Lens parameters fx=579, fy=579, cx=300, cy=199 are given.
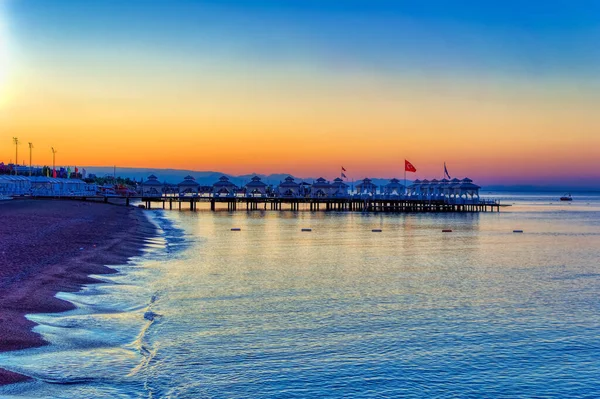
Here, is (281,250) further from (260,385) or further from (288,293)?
(260,385)

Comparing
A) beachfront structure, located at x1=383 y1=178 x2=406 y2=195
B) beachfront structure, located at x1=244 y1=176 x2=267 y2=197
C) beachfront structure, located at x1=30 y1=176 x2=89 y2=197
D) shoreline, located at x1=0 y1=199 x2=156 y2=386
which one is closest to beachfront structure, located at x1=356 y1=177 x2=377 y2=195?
beachfront structure, located at x1=383 y1=178 x2=406 y2=195

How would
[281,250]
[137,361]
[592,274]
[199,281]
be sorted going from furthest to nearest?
[281,250] → [592,274] → [199,281] → [137,361]

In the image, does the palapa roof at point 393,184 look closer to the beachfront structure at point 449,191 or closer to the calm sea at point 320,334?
the beachfront structure at point 449,191

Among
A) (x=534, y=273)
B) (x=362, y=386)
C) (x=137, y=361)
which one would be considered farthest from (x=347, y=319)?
(x=534, y=273)

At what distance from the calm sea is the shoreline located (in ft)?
1.59

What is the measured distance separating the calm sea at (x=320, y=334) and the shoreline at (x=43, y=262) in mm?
485

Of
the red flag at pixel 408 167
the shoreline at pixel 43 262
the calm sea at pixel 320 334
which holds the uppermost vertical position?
the red flag at pixel 408 167

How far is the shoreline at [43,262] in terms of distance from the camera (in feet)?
39.3

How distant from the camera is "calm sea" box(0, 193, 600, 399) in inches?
398

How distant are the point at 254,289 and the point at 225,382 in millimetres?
9231

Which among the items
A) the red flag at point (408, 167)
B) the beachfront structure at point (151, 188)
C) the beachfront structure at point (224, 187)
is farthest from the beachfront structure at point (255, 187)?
the red flag at point (408, 167)

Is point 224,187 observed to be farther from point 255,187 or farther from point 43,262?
point 43,262

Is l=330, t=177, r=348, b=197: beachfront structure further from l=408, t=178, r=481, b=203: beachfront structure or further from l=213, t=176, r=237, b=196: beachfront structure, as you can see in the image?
l=213, t=176, r=237, b=196: beachfront structure

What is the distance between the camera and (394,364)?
11438 millimetres
